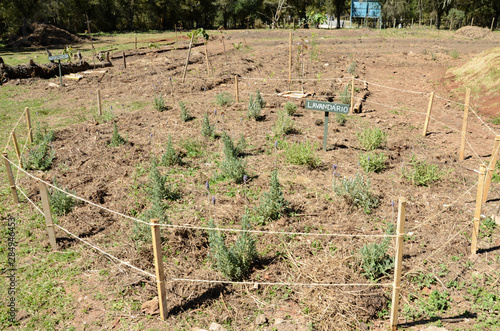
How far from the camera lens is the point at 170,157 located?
8461 millimetres

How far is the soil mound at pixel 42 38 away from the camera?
3131cm

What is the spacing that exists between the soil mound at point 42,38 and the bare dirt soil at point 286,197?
67.6 feet

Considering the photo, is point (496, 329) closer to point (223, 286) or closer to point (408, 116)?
point (223, 286)

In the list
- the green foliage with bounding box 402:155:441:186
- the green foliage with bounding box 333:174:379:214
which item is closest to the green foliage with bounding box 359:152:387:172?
the green foliage with bounding box 402:155:441:186

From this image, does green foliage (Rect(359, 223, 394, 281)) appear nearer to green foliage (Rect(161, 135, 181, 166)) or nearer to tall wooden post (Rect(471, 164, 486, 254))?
tall wooden post (Rect(471, 164, 486, 254))

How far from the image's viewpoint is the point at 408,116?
1182 cm

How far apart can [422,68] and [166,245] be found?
17.8m

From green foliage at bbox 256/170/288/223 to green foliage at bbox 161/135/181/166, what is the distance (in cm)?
282

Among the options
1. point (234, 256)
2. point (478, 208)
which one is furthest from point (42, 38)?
point (478, 208)

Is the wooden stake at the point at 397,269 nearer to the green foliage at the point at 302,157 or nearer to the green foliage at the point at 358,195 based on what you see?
the green foliage at the point at 358,195

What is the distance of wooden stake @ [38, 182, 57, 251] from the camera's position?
5.52m

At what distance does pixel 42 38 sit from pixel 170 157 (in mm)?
30209

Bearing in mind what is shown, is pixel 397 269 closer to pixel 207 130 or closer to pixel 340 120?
pixel 207 130

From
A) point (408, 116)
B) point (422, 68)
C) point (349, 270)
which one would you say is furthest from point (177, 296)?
point (422, 68)
